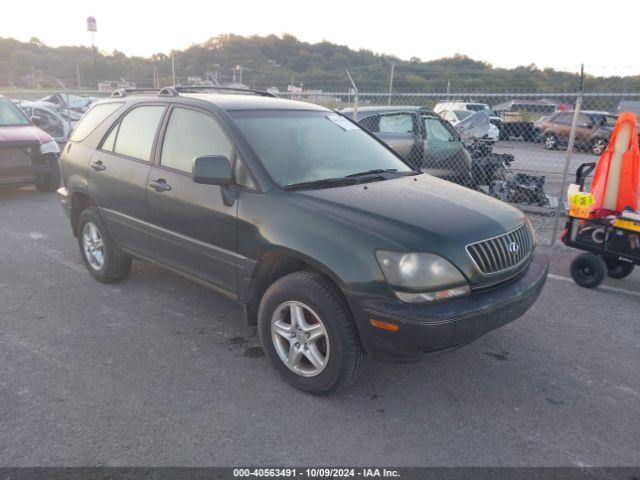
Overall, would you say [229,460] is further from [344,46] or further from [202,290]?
[344,46]

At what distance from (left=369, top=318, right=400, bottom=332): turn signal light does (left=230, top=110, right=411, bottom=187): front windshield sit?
1.09 metres

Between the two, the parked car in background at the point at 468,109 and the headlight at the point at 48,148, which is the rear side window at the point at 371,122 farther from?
the parked car in background at the point at 468,109

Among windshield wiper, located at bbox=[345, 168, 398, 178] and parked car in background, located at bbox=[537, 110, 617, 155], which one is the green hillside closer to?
parked car in background, located at bbox=[537, 110, 617, 155]

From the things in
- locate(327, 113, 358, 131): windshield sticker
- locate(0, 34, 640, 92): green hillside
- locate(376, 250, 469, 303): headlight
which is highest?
locate(0, 34, 640, 92): green hillside

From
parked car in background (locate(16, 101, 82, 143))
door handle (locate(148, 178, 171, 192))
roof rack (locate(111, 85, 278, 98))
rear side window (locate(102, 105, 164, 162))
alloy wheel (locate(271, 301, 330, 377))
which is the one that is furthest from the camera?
parked car in background (locate(16, 101, 82, 143))

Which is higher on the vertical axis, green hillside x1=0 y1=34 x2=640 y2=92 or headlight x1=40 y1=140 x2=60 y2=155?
green hillside x1=0 y1=34 x2=640 y2=92

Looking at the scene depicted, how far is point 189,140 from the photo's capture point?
12.3ft

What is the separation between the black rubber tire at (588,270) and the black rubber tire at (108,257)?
169 inches

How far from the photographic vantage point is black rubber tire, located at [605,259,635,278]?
5.16 meters

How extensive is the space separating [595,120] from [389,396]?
1823 centimetres

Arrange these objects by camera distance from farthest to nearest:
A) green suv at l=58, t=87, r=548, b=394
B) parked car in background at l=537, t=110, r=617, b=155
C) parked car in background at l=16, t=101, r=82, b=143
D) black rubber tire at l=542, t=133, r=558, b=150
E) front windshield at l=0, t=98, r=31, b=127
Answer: black rubber tire at l=542, t=133, r=558, b=150
parked car in background at l=537, t=110, r=617, b=155
parked car in background at l=16, t=101, r=82, b=143
front windshield at l=0, t=98, r=31, b=127
green suv at l=58, t=87, r=548, b=394

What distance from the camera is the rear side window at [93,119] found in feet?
15.4

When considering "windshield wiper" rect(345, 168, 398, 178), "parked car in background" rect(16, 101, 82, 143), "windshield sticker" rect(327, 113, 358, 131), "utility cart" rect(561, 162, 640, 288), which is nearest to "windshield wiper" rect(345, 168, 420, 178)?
"windshield wiper" rect(345, 168, 398, 178)

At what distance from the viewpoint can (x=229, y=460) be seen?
254cm
